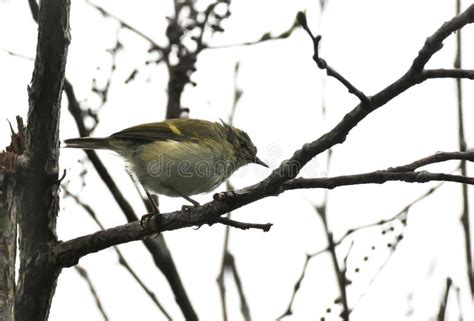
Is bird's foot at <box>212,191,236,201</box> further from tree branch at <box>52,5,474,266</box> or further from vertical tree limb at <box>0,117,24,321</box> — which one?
vertical tree limb at <box>0,117,24,321</box>

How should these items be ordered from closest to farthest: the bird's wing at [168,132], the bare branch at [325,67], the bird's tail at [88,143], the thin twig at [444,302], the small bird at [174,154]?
the bare branch at [325,67] < the thin twig at [444,302] < the bird's tail at [88,143] < the small bird at [174,154] < the bird's wing at [168,132]

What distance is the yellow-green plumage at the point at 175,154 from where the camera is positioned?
5.51 m

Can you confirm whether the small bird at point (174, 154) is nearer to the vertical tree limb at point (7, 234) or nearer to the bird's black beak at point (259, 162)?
the bird's black beak at point (259, 162)

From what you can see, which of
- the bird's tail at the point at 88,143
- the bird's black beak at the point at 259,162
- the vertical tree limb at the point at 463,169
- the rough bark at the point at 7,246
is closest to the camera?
the rough bark at the point at 7,246

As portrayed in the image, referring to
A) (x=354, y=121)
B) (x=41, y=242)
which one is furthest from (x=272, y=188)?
(x=41, y=242)

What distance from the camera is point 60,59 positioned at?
329 centimetres

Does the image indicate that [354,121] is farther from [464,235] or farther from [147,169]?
[147,169]

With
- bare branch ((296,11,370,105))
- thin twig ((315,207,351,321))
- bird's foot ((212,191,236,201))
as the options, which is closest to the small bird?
thin twig ((315,207,351,321))

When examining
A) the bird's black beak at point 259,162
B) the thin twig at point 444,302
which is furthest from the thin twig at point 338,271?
the bird's black beak at point 259,162

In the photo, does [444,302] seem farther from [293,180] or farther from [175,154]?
[175,154]

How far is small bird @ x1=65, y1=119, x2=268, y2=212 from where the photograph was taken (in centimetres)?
551

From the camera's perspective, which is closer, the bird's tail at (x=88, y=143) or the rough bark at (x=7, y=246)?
the rough bark at (x=7, y=246)

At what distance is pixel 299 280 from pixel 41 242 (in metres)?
1.66

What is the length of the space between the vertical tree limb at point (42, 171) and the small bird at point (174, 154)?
1.75 meters
